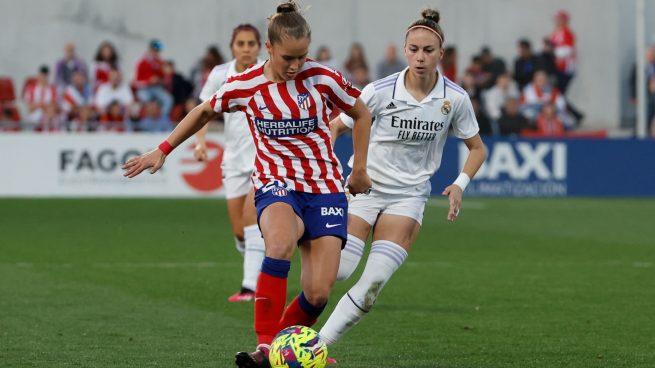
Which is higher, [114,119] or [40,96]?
[40,96]

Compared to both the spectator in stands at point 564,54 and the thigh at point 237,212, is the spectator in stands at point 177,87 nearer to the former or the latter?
the spectator in stands at point 564,54

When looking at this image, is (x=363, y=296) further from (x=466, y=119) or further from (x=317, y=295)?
(x=466, y=119)

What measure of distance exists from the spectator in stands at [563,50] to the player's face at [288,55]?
20372 millimetres

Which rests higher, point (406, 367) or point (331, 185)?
point (331, 185)

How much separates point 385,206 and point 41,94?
1633cm

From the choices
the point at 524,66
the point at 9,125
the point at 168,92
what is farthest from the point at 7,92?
the point at 524,66

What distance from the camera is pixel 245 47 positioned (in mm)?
10688

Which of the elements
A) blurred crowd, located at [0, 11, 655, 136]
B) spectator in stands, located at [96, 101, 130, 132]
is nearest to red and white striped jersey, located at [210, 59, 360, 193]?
blurred crowd, located at [0, 11, 655, 136]

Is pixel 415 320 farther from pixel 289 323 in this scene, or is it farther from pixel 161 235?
pixel 161 235

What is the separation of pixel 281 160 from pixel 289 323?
91 centimetres

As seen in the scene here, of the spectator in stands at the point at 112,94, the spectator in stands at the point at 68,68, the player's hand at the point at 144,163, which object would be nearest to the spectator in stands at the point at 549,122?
the spectator in stands at the point at 112,94

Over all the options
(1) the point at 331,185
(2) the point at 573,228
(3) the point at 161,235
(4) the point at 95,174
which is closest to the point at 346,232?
(1) the point at 331,185

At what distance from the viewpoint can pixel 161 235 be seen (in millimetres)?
16328

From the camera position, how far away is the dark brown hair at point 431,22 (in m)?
7.89
